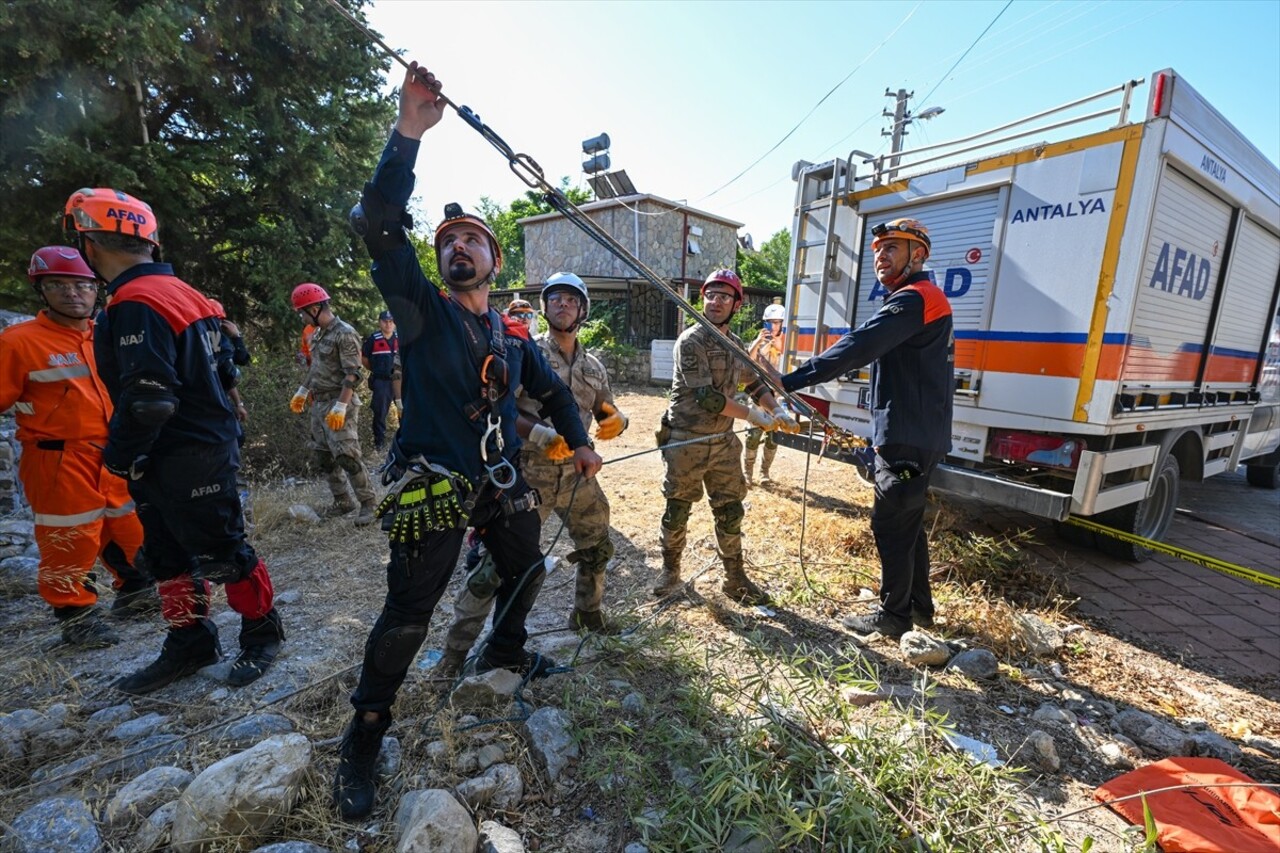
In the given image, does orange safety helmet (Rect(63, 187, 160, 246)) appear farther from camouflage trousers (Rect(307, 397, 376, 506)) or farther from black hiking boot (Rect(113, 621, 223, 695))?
camouflage trousers (Rect(307, 397, 376, 506))

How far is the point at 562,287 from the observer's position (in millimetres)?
3182

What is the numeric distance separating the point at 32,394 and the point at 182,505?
1.37 meters

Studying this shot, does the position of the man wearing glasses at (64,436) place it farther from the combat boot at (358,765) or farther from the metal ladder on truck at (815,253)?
the metal ladder on truck at (815,253)

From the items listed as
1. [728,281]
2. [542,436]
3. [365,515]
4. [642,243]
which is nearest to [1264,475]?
[728,281]

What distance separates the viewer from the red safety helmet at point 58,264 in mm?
3018

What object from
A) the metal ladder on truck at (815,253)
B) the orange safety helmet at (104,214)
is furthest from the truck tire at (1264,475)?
the orange safety helmet at (104,214)

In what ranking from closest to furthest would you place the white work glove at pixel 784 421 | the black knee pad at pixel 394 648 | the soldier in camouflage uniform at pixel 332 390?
the black knee pad at pixel 394 648
the white work glove at pixel 784 421
the soldier in camouflage uniform at pixel 332 390

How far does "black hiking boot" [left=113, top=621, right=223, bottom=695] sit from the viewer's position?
2.67 metres

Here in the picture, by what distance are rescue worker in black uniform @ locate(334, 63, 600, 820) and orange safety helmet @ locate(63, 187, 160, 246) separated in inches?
53.6

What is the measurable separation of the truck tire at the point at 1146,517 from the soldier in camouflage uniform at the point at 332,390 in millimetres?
6470

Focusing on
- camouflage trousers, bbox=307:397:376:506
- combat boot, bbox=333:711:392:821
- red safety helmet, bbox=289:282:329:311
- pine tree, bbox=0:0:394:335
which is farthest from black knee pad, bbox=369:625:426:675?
pine tree, bbox=0:0:394:335

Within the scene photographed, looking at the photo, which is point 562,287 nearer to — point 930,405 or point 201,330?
point 201,330

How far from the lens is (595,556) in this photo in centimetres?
318

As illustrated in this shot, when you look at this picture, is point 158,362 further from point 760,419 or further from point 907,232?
point 907,232
